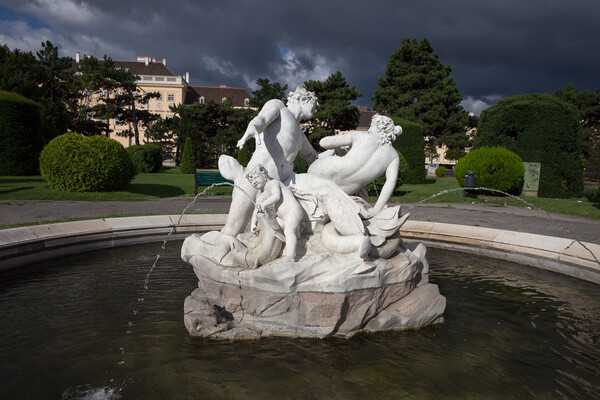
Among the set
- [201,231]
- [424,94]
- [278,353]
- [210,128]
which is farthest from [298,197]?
[210,128]

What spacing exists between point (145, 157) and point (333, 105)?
15407mm

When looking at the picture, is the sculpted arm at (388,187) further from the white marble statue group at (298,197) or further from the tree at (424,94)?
the tree at (424,94)

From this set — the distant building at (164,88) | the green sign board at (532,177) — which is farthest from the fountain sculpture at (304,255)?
the distant building at (164,88)

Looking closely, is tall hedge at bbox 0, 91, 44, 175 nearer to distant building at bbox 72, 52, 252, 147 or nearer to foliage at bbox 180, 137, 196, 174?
foliage at bbox 180, 137, 196, 174

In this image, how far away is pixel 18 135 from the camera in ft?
66.2

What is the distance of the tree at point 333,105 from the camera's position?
33.6 m

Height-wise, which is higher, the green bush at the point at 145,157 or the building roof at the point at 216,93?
the building roof at the point at 216,93

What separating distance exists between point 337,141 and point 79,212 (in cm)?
832

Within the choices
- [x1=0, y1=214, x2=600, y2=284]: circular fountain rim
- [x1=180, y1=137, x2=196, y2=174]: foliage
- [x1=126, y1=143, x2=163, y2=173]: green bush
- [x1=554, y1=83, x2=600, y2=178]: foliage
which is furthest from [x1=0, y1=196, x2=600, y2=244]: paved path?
[x1=554, y1=83, x2=600, y2=178]: foliage

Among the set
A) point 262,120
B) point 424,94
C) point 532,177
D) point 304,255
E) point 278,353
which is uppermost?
point 424,94

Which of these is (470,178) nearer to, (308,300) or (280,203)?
(280,203)

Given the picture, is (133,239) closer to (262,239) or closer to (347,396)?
(262,239)

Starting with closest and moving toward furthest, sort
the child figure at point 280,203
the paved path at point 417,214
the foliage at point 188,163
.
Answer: the child figure at point 280,203
the paved path at point 417,214
the foliage at point 188,163

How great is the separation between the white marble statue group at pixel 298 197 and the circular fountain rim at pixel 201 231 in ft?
10.7
